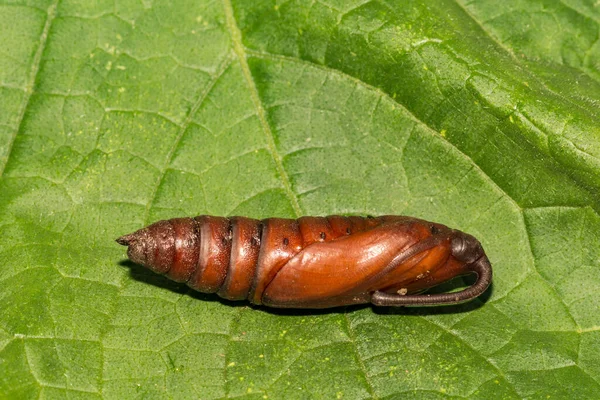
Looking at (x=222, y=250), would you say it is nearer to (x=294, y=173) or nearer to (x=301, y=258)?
(x=301, y=258)

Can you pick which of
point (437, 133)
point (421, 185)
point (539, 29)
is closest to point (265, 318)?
point (421, 185)

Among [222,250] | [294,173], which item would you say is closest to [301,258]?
[222,250]

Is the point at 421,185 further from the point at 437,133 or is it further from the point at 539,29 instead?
the point at 539,29

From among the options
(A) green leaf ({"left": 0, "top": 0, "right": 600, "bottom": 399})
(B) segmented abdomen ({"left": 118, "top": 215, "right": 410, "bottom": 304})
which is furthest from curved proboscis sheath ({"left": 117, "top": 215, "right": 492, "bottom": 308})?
(A) green leaf ({"left": 0, "top": 0, "right": 600, "bottom": 399})

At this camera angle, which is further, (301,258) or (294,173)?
(294,173)

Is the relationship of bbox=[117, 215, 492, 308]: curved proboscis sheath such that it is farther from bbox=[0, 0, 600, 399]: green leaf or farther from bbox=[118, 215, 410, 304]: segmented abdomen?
bbox=[0, 0, 600, 399]: green leaf
